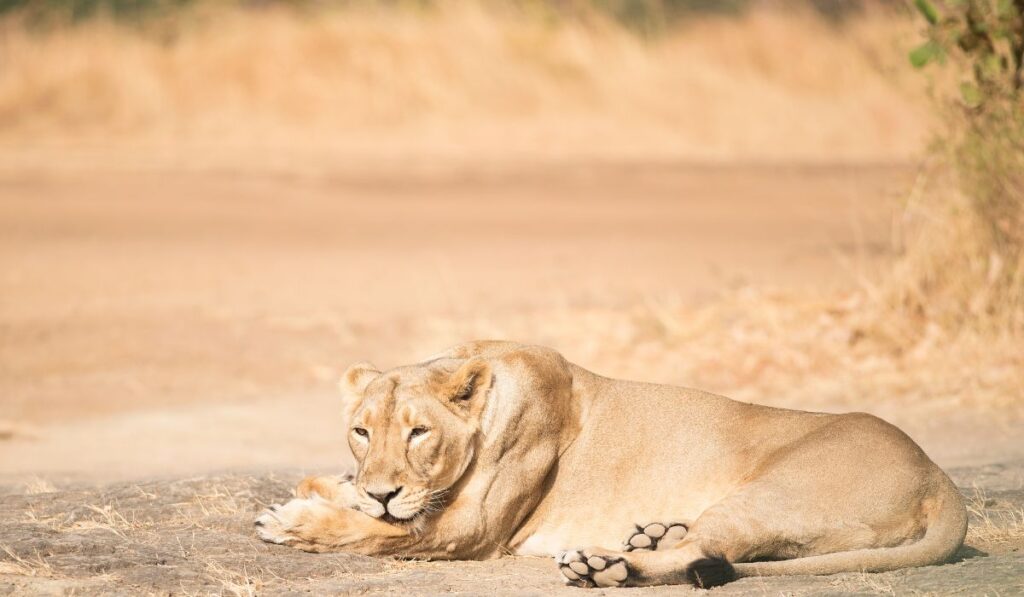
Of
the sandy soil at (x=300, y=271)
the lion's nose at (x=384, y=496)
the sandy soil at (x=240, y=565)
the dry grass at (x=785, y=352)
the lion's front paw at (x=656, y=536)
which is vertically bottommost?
the sandy soil at (x=300, y=271)

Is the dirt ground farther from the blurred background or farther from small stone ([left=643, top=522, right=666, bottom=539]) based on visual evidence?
small stone ([left=643, top=522, right=666, bottom=539])

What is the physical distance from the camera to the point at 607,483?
5379mm

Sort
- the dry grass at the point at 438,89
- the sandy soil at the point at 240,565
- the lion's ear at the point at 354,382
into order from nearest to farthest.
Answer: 1. the sandy soil at the point at 240,565
2. the lion's ear at the point at 354,382
3. the dry grass at the point at 438,89

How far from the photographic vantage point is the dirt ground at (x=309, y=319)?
16.7 feet

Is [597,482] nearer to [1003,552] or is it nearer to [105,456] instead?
[1003,552]

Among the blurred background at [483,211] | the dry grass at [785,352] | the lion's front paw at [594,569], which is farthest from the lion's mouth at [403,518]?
the dry grass at [785,352]

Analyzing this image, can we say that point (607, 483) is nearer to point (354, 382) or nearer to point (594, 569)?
point (594, 569)

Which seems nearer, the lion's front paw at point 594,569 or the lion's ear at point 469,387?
the lion's front paw at point 594,569

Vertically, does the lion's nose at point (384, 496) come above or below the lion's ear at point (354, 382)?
below

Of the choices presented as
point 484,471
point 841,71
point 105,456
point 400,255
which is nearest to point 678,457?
point 484,471

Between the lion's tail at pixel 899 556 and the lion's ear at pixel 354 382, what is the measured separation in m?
1.45

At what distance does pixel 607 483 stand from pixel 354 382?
3.23ft

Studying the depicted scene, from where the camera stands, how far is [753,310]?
1026 cm

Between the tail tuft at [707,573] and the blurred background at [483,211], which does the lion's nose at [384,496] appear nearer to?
the tail tuft at [707,573]
